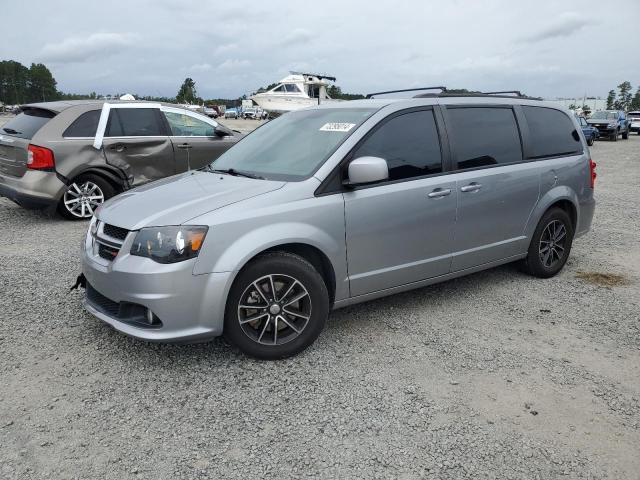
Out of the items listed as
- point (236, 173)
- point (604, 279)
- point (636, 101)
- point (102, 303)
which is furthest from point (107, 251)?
point (636, 101)

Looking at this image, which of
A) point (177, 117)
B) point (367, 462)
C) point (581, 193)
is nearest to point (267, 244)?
point (367, 462)

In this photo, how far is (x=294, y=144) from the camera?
167 inches

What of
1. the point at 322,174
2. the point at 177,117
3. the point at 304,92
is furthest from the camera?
the point at 304,92

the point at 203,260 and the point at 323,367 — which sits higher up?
the point at 203,260

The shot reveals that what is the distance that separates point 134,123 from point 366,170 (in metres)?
5.36

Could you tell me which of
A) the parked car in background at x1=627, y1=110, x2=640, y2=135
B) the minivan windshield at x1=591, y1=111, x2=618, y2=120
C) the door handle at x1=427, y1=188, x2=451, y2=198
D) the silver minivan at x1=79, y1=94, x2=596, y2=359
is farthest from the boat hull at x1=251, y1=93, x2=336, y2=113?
the door handle at x1=427, y1=188, x2=451, y2=198

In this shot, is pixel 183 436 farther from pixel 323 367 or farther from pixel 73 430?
pixel 323 367

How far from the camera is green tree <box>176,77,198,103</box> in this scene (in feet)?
300

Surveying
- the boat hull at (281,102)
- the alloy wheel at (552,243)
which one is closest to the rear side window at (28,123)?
the alloy wheel at (552,243)

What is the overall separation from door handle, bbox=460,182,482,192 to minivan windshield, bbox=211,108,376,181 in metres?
0.99

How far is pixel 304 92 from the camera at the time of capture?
40000mm

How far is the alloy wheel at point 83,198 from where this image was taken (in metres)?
7.41

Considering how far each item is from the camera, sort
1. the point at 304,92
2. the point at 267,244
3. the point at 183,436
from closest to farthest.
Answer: the point at 183,436
the point at 267,244
the point at 304,92

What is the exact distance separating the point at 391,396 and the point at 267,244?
119cm
